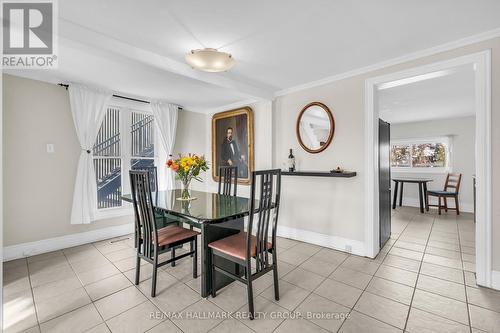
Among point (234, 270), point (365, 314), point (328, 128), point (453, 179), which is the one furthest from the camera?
point (453, 179)

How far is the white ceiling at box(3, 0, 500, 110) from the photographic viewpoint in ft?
5.86

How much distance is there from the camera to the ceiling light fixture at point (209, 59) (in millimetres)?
2102

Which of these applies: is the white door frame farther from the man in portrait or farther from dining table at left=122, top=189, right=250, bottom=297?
the man in portrait

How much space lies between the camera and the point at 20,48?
2.38m

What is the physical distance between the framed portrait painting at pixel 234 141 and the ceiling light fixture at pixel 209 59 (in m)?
1.98

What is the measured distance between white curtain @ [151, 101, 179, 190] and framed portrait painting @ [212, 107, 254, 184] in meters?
0.84

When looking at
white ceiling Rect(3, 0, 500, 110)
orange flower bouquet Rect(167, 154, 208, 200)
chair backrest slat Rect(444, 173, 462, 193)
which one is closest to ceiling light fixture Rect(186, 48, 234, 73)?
white ceiling Rect(3, 0, 500, 110)

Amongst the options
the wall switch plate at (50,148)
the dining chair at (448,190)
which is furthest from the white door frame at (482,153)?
the wall switch plate at (50,148)

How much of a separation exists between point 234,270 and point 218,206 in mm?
654

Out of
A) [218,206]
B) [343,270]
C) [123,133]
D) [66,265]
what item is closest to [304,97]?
[218,206]

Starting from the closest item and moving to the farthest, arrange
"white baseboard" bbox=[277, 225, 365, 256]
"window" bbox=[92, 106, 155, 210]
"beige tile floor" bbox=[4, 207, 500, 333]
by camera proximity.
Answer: "beige tile floor" bbox=[4, 207, 500, 333]
"white baseboard" bbox=[277, 225, 365, 256]
"window" bbox=[92, 106, 155, 210]

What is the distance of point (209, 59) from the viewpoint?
7.01 feet

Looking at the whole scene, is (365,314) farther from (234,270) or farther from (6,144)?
(6,144)

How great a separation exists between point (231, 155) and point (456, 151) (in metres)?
5.58
